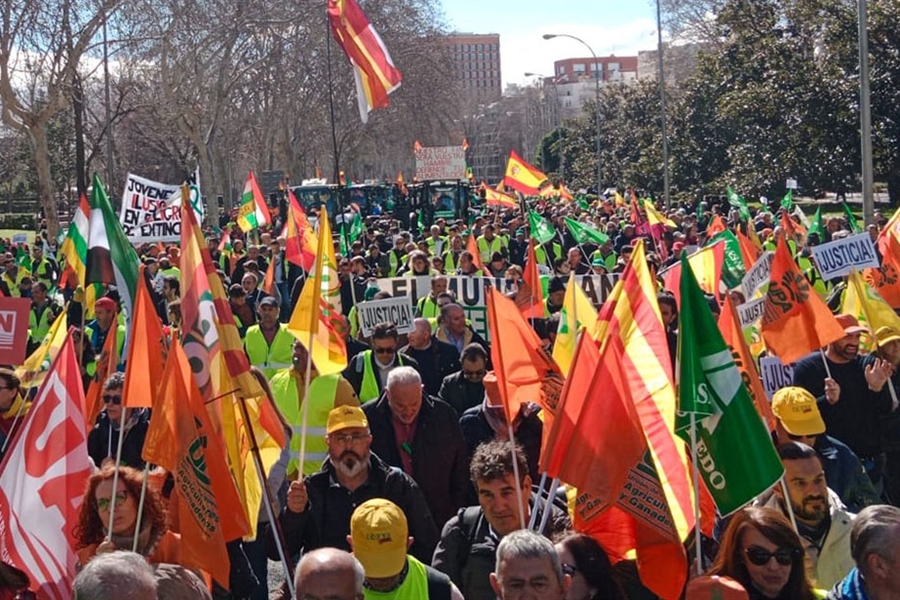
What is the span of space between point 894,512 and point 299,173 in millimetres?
66608

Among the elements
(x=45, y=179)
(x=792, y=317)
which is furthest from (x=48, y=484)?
(x=45, y=179)

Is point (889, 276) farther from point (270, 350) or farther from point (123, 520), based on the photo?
point (123, 520)

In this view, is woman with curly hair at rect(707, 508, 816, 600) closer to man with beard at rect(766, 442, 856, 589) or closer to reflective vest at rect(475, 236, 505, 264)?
man with beard at rect(766, 442, 856, 589)

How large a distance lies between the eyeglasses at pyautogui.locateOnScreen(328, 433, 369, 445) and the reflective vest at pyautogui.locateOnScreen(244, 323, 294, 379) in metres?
3.77

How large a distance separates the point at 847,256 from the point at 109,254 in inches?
197

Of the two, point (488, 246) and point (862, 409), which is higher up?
point (488, 246)

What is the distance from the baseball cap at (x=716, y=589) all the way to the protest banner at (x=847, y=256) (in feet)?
19.9

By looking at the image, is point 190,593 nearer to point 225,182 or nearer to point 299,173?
point 225,182

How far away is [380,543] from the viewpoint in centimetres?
436

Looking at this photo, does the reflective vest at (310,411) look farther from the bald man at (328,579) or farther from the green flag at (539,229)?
the green flag at (539,229)

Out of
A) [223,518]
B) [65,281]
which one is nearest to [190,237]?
[223,518]

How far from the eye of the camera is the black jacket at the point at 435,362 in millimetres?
8992

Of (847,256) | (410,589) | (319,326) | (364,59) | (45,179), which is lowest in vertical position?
(410,589)

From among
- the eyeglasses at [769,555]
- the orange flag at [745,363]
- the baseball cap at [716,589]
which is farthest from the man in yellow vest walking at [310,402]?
the baseball cap at [716,589]
